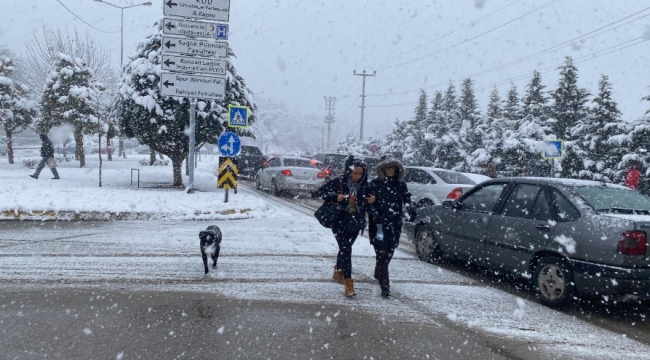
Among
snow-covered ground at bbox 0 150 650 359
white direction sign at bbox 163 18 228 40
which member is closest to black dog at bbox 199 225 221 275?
snow-covered ground at bbox 0 150 650 359

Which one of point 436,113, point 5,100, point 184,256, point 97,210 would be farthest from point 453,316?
point 436,113

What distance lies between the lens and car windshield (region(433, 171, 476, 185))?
41.8 ft

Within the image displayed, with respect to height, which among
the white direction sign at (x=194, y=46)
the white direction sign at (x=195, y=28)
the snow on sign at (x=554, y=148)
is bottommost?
the snow on sign at (x=554, y=148)

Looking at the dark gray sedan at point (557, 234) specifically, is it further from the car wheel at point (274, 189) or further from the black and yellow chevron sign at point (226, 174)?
the car wheel at point (274, 189)

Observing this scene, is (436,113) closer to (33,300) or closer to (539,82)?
(539,82)

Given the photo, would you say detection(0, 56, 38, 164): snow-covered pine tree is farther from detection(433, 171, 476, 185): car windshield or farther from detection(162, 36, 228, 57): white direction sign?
detection(433, 171, 476, 185): car windshield

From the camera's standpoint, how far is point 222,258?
7.85 m

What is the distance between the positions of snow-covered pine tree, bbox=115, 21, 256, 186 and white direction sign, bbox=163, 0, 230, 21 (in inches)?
139

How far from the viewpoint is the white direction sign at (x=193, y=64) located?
555 inches

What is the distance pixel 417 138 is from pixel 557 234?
111 ft

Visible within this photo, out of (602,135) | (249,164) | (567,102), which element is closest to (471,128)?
(567,102)

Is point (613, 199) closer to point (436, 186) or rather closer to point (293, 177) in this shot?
point (436, 186)

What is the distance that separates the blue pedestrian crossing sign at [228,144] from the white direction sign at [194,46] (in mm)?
2474

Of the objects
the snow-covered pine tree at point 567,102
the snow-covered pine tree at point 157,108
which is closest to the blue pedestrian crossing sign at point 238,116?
the snow-covered pine tree at point 157,108
